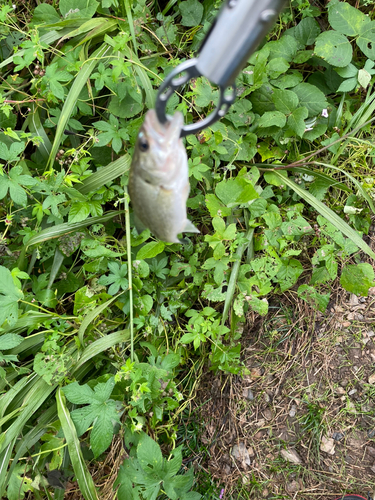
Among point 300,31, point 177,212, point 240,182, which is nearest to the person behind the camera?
point 177,212

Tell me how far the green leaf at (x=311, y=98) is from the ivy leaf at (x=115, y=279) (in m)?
1.57

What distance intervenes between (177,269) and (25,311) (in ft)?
3.23

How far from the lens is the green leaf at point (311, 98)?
7.50ft

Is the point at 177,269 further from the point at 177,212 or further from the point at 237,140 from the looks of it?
the point at 177,212

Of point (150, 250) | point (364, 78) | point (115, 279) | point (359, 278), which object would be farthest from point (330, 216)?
point (115, 279)

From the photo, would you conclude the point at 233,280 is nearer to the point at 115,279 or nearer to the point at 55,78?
the point at 115,279

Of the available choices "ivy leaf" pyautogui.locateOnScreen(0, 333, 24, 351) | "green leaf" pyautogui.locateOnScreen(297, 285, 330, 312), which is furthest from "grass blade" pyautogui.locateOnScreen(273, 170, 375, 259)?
"ivy leaf" pyautogui.locateOnScreen(0, 333, 24, 351)

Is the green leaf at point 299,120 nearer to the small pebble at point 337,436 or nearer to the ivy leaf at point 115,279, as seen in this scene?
the ivy leaf at point 115,279

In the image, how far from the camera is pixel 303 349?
2689mm

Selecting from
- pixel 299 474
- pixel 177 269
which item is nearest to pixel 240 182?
pixel 177 269

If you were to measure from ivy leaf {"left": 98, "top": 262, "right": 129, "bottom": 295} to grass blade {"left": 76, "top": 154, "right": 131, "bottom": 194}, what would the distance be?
0.48 metres

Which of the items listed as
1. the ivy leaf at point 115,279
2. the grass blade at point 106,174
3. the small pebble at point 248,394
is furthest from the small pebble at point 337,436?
the grass blade at point 106,174

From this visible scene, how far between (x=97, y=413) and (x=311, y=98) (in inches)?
89.6

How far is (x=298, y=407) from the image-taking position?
2674 millimetres
